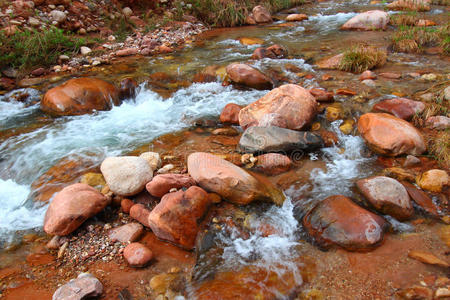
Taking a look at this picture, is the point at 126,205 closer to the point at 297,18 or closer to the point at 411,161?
the point at 411,161

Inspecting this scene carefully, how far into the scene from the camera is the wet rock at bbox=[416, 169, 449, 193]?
3074mm

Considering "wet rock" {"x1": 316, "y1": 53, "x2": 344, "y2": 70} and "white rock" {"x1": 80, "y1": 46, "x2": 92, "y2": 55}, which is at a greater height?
"white rock" {"x1": 80, "y1": 46, "x2": 92, "y2": 55}

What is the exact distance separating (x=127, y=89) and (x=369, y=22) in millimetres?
6560

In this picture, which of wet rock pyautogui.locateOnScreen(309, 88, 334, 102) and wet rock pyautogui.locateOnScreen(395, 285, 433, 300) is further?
wet rock pyautogui.locateOnScreen(309, 88, 334, 102)

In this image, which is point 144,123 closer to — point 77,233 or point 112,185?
point 112,185

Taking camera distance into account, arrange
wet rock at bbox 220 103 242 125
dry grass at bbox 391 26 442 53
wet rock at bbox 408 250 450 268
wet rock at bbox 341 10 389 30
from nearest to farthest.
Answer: wet rock at bbox 408 250 450 268 → wet rock at bbox 220 103 242 125 → dry grass at bbox 391 26 442 53 → wet rock at bbox 341 10 389 30

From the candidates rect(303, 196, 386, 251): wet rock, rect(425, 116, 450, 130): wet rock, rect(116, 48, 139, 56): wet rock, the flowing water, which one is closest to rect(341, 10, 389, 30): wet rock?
Result: the flowing water

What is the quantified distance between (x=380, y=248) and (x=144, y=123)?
152 inches

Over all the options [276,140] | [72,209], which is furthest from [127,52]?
[72,209]

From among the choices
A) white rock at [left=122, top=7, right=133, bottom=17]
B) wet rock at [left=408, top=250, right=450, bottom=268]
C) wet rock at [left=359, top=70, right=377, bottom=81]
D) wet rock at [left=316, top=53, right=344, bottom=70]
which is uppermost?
white rock at [left=122, top=7, right=133, bottom=17]

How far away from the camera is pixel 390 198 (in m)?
2.84

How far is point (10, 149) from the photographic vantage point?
4363mm

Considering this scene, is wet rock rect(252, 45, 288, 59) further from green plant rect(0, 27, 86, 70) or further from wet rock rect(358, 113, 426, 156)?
green plant rect(0, 27, 86, 70)

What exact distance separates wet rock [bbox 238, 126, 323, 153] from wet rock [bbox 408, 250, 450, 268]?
1685 mm
